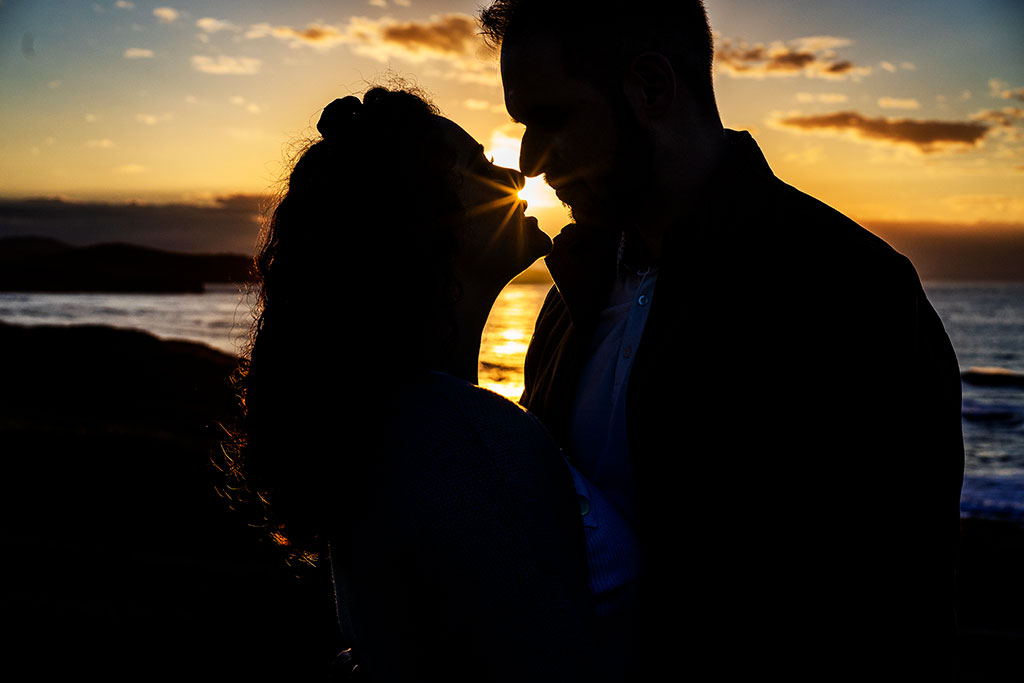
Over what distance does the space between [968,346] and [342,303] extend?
59.1 metres

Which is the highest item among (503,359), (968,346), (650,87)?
(650,87)

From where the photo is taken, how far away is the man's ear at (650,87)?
7.12 feet

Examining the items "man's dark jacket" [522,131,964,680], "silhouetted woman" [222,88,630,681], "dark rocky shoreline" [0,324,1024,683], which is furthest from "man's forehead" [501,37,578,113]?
"dark rocky shoreline" [0,324,1024,683]

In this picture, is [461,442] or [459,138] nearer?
[461,442]

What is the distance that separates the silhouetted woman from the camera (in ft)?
4.64

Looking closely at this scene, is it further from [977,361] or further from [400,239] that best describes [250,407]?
[977,361]

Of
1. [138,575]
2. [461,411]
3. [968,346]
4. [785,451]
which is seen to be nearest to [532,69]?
[461,411]

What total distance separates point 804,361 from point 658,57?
3.71ft

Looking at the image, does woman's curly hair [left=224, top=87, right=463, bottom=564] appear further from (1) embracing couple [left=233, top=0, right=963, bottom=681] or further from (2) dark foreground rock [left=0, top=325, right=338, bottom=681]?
(2) dark foreground rock [left=0, top=325, right=338, bottom=681]

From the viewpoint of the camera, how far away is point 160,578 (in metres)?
5.55

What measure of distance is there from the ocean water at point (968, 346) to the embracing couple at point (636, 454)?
0.25 meters

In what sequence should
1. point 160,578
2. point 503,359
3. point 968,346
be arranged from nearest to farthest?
1. point 160,578
2. point 503,359
3. point 968,346

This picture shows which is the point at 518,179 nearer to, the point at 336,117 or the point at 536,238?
the point at 536,238

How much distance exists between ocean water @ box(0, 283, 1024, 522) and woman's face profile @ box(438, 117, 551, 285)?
2.20ft
